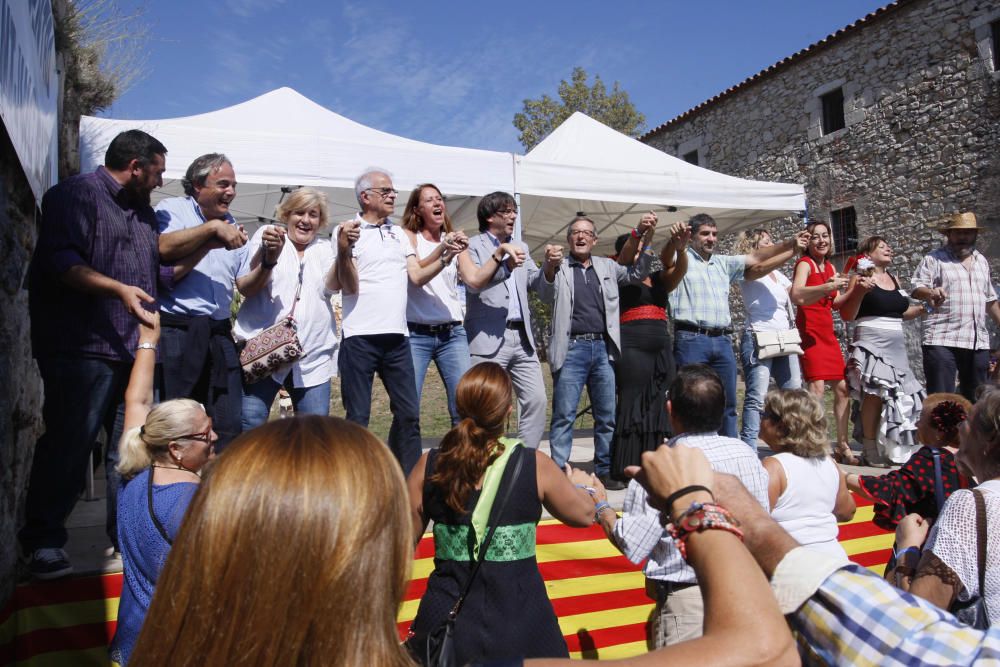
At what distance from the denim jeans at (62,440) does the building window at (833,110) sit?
16570mm

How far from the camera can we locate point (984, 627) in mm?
1632

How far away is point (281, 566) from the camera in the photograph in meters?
0.83

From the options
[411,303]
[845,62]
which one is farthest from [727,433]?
[845,62]

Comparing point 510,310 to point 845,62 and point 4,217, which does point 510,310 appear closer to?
point 4,217

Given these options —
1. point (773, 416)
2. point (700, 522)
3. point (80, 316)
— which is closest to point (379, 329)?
point (80, 316)

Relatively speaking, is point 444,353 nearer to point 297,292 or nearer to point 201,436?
point 297,292

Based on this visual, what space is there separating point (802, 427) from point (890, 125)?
14.4 metres

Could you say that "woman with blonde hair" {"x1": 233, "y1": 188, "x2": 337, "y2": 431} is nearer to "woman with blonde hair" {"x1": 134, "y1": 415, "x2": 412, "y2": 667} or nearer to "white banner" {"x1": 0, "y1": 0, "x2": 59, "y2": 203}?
"white banner" {"x1": 0, "y1": 0, "x2": 59, "y2": 203}

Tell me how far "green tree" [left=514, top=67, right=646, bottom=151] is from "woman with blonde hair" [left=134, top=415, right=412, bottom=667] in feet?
96.5

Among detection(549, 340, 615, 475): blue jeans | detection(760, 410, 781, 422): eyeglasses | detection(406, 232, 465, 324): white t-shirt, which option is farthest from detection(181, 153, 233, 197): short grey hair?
detection(760, 410, 781, 422): eyeglasses

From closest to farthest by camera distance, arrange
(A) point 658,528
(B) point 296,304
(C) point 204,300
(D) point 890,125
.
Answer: (A) point 658,528
(C) point 204,300
(B) point 296,304
(D) point 890,125

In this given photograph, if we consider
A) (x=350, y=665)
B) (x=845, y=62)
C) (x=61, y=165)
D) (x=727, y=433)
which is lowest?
(x=727, y=433)

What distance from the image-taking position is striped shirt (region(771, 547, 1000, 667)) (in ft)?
3.37

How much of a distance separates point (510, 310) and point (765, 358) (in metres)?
2.13
